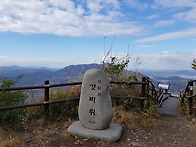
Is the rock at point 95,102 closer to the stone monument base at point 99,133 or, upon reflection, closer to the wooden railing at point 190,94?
the stone monument base at point 99,133

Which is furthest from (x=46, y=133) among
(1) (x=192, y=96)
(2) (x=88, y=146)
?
(1) (x=192, y=96)

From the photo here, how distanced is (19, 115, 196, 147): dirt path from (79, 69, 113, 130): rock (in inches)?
19.6

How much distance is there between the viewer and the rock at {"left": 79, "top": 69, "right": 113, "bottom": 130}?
14.9 ft

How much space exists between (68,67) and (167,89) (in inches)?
343

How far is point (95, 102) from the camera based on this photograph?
4.56m

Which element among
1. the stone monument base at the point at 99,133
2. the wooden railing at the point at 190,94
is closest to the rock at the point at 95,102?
the stone monument base at the point at 99,133

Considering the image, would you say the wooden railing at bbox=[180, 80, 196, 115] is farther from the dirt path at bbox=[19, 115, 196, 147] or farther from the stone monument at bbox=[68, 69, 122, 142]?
the stone monument at bbox=[68, 69, 122, 142]

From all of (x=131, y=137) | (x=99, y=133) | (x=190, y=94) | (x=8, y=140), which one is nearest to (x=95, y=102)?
(x=99, y=133)

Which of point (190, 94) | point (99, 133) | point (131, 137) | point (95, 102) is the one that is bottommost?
point (131, 137)

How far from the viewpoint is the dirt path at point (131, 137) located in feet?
13.7

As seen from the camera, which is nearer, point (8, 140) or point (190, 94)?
point (8, 140)

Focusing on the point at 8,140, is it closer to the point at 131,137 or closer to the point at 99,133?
the point at 99,133

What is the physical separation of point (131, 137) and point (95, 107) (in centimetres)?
127

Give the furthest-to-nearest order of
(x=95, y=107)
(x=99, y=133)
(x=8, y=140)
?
(x=95, y=107)
(x=99, y=133)
(x=8, y=140)
